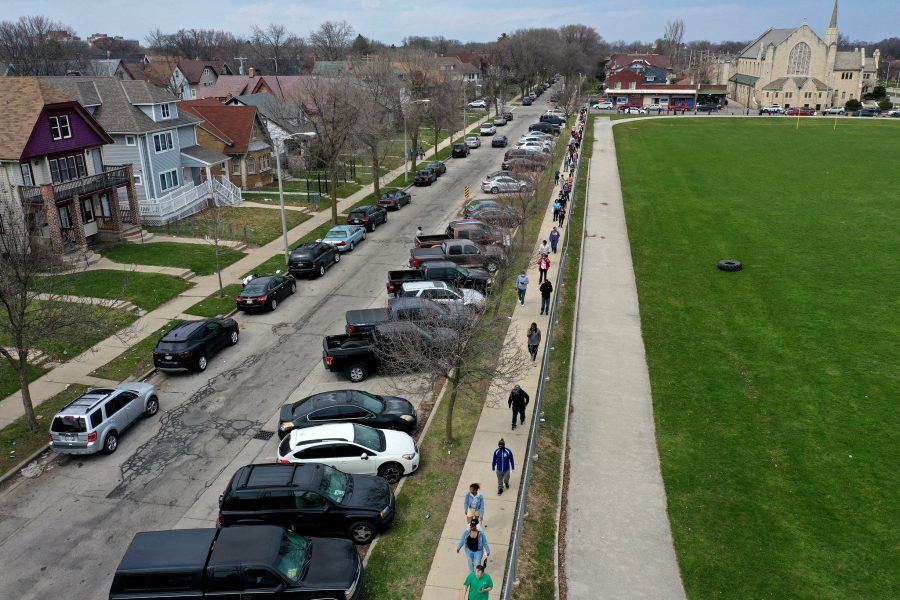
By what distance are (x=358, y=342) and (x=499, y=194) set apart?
29974mm

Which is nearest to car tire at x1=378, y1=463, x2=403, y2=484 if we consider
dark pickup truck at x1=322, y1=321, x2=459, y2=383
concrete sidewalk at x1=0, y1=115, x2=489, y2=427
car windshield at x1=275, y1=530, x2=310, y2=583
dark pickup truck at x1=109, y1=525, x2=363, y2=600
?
car windshield at x1=275, y1=530, x2=310, y2=583

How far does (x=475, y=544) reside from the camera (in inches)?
516

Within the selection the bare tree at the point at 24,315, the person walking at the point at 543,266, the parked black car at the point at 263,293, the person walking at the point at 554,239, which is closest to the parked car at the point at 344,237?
the parked black car at the point at 263,293

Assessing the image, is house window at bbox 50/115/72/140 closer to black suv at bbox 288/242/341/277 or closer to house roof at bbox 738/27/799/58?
black suv at bbox 288/242/341/277

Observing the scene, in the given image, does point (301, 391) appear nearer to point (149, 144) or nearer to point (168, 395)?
point (168, 395)

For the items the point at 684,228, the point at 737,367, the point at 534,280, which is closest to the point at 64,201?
the point at 534,280

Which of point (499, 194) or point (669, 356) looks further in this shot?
point (499, 194)

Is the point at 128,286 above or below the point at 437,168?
below

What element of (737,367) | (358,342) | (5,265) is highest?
(5,265)

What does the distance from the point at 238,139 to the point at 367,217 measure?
15.8m

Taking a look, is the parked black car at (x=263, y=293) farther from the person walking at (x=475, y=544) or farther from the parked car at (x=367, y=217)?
the person walking at (x=475, y=544)

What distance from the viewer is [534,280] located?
3188cm

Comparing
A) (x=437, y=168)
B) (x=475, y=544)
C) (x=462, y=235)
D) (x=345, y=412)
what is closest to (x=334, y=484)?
(x=345, y=412)

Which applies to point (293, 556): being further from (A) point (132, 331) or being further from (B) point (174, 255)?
(B) point (174, 255)
